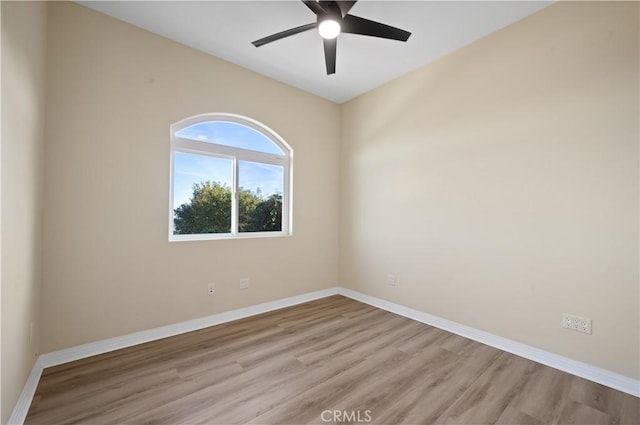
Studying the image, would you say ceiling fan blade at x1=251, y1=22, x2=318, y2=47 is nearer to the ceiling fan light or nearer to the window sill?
the ceiling fan light

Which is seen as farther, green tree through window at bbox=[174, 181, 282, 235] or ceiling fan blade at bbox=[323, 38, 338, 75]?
green tree through window at bbox=[174, 181, 282, 235]

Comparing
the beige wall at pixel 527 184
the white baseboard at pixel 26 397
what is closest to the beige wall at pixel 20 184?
the white baseboard at pixel 26 397

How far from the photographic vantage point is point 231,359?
218cm

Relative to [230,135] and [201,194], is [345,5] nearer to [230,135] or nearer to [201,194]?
[230,135]

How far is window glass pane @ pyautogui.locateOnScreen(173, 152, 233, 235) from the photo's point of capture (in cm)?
277

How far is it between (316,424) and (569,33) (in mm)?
3325

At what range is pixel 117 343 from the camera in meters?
2.31

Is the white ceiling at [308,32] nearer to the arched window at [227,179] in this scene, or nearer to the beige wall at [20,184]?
the arched window at [227,179]

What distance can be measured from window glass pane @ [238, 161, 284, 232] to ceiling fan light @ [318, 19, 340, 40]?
5.75ft

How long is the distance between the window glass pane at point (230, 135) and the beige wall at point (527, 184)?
5.20 ft

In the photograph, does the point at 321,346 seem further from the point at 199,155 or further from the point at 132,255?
the point at 199,155

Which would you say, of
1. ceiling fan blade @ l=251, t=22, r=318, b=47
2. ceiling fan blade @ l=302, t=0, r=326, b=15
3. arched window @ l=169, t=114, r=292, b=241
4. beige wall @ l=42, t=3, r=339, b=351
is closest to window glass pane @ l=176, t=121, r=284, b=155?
arched window @ l=169, t=114, r=292, b=241

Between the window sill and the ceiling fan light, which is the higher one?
the ceiling fan light

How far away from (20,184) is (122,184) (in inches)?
33.0
